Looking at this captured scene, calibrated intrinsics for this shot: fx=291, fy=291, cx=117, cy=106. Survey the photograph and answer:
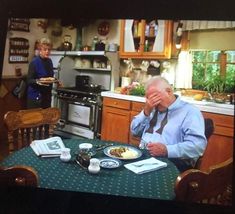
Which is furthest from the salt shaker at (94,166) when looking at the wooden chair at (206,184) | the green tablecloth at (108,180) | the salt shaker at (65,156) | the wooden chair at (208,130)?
the wooden chair at (208,130)

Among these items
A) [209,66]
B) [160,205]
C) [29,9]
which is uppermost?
→ [29,9]

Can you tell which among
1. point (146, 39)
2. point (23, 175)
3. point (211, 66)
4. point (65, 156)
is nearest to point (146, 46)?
point (146, 39)

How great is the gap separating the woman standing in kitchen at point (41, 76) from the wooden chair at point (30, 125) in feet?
0.20

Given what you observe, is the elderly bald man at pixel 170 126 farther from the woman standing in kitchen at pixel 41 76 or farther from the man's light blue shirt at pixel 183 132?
the woman standing in kitchen at pixel 41 76

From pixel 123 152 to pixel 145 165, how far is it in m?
0.14

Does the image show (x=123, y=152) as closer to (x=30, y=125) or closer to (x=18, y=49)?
(x=30, y=125)

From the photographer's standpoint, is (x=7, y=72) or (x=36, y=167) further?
(x=7, y=72)

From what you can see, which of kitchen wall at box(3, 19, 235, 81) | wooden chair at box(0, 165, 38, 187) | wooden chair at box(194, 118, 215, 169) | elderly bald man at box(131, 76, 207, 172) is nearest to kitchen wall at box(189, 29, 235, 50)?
kitchen wall at box(3, 19, 235, 81)

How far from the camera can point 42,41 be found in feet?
5.10

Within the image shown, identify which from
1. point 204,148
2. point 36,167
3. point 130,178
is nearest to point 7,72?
point 36,167

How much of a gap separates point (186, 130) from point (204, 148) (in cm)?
12

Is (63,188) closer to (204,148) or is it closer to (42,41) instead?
(204,148)

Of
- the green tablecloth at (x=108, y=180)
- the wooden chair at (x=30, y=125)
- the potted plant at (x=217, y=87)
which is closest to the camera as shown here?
the green tablecloth at (x=108, y=180)

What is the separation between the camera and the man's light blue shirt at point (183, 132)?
134 centimetres
